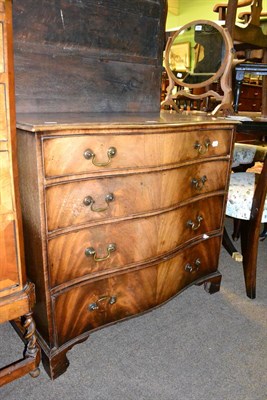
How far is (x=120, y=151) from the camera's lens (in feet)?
3.94

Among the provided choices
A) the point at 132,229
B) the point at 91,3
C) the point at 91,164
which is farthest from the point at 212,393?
the point at 91,3

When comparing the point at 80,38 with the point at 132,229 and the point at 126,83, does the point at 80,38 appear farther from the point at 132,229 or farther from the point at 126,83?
the point at 132,229

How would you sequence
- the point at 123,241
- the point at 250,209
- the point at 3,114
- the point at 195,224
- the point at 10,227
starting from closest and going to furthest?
1. the point at 3,114
2. the point at 10,227
3. the point at 123,241
4. the point at 195,224
5. the point at 250,209

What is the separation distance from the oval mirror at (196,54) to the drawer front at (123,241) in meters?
0.91

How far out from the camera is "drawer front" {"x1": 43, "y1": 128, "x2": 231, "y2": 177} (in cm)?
107

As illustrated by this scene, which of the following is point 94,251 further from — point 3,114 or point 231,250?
point 231,250

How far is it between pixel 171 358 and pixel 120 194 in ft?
2.54

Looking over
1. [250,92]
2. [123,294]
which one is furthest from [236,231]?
[250,92]

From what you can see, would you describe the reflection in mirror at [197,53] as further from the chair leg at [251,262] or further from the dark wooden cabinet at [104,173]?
the chair leg at [251,262]

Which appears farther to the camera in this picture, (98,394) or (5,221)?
(98,394)

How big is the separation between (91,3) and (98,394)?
1.73m

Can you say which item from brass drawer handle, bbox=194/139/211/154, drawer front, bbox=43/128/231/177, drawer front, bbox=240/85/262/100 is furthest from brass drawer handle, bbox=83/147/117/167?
drawer front, bbox=240/85/262/100

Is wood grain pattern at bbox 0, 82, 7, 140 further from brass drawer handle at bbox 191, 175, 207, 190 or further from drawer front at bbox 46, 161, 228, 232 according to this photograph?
brass drawer handle at bbox 191, 175, 207, 190

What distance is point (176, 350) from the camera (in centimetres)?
149
